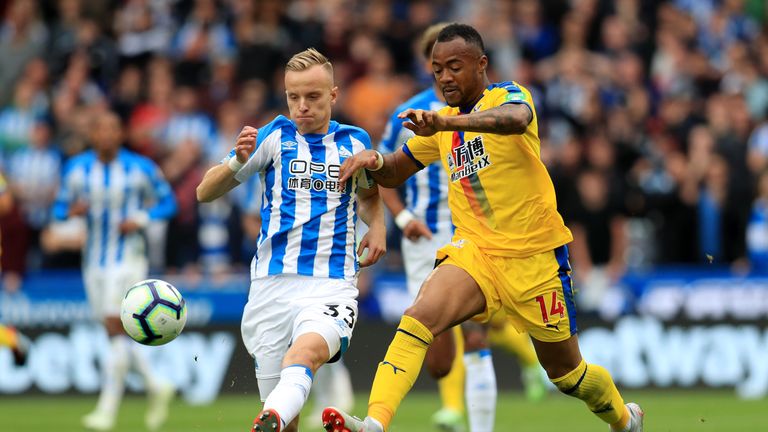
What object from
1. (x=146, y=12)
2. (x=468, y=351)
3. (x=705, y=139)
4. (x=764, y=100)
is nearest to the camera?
(x=468, y=351)

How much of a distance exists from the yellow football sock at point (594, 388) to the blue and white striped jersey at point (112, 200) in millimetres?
6337

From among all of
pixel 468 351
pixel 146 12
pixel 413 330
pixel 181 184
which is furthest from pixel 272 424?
pixel 146 12

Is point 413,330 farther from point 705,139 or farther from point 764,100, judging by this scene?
point 764,100

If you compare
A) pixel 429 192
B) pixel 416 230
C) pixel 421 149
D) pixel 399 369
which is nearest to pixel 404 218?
pixel 416 230

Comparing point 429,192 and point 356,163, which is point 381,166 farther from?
point 429,192

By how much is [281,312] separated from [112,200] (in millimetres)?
6334

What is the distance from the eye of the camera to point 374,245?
26.1 ft

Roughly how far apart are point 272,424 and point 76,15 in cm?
1539

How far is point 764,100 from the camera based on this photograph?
61.2ft

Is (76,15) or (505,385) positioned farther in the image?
(76,15)

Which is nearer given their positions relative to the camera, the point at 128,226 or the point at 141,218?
the point at 128,226

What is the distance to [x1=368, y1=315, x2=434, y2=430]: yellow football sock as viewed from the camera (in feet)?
23.8

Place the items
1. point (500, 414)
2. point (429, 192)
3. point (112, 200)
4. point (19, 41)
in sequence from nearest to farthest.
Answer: point (429, 192) → point (500, 414) → point (112, 200) → point (19, 41)

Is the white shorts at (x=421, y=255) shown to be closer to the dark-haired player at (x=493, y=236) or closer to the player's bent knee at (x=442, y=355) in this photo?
the player's bent knee at (x=442, y=355)
